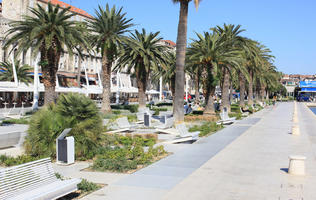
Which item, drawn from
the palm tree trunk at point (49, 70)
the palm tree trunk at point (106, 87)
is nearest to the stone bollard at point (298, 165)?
the palm tree trunk at point (49, 70)

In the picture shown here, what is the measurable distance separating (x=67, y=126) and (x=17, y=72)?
124ft

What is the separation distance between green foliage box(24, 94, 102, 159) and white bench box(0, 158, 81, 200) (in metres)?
3.89

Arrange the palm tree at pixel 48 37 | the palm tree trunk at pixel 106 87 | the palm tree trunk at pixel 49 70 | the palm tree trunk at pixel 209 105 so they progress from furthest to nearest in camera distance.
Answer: the palm tree trunk at pixel 106 87 → the palm tree trunk at pixel 209 105 → the palm tree trunk at pixel 49 70 → the palm tree at pixel 48 37

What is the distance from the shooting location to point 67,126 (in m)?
10.6

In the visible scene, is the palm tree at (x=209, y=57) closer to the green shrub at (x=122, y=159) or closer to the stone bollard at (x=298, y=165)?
the green shrub at (x=122, y=159)

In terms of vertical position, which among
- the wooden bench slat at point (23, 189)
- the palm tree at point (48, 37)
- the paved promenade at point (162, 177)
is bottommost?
the paved promenade at point (162, 177)

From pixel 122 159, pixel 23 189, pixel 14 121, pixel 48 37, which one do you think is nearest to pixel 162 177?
pixel 122 159

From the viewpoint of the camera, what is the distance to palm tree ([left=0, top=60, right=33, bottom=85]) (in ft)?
145

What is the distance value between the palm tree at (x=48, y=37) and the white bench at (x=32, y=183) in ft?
60.0

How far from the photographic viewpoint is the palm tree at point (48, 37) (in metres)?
24.3

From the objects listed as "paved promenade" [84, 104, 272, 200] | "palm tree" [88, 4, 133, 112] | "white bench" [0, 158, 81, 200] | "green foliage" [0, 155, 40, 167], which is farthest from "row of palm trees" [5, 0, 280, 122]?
"white bench" [0, 158, 81, 200]

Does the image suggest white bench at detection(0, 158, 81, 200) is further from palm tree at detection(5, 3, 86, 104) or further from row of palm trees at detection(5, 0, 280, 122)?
palm tree at detection(5, 3, 86, 104)

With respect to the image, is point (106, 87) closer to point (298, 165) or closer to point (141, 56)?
point (141, 56)

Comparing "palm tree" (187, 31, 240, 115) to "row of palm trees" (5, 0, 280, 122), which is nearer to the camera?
"row of palm trees" (5, 0, 280, 122)
